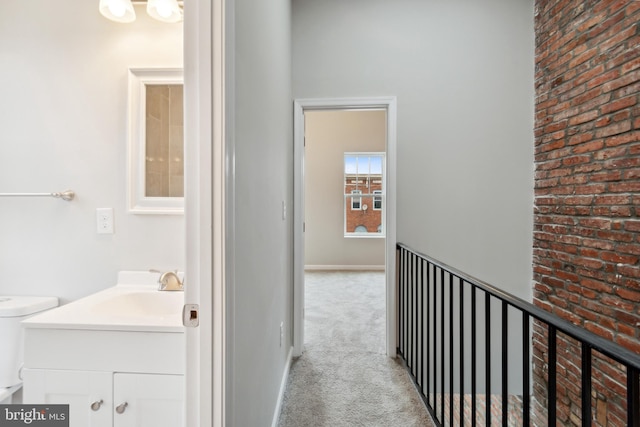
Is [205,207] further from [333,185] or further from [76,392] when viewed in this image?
[333,185]

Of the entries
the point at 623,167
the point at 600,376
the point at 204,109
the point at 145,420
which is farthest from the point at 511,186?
the point at 145,420

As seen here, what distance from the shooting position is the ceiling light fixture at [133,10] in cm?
140

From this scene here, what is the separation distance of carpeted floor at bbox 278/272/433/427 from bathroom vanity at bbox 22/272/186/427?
94 cm

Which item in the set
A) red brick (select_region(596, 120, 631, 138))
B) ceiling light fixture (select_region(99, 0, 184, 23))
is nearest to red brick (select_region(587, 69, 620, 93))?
red brick (select_region(596, 120, 631, 138))

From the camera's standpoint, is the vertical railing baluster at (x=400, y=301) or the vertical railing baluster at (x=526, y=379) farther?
the vertical railing baluster at (x=400, y=301)

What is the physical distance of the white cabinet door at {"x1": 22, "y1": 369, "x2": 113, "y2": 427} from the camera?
958mm

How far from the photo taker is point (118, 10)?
1.41 metres

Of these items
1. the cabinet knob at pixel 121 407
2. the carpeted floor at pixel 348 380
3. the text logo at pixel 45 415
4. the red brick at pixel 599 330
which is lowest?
the carpeted floor at pixel 348 380

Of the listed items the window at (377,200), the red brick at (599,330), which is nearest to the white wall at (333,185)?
the window at (377,200)

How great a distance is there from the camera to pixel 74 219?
4.75ft

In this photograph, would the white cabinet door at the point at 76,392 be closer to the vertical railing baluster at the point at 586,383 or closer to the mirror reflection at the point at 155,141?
the mirror reflection at the point at 155,141

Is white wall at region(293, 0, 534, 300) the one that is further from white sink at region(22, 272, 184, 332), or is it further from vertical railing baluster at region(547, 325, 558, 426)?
white sink at region(22, 272, 184, 332)

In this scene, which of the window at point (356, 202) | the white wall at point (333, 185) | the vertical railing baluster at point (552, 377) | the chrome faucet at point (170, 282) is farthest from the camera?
the window at point (356, 202)

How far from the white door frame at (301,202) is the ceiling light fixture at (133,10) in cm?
110
